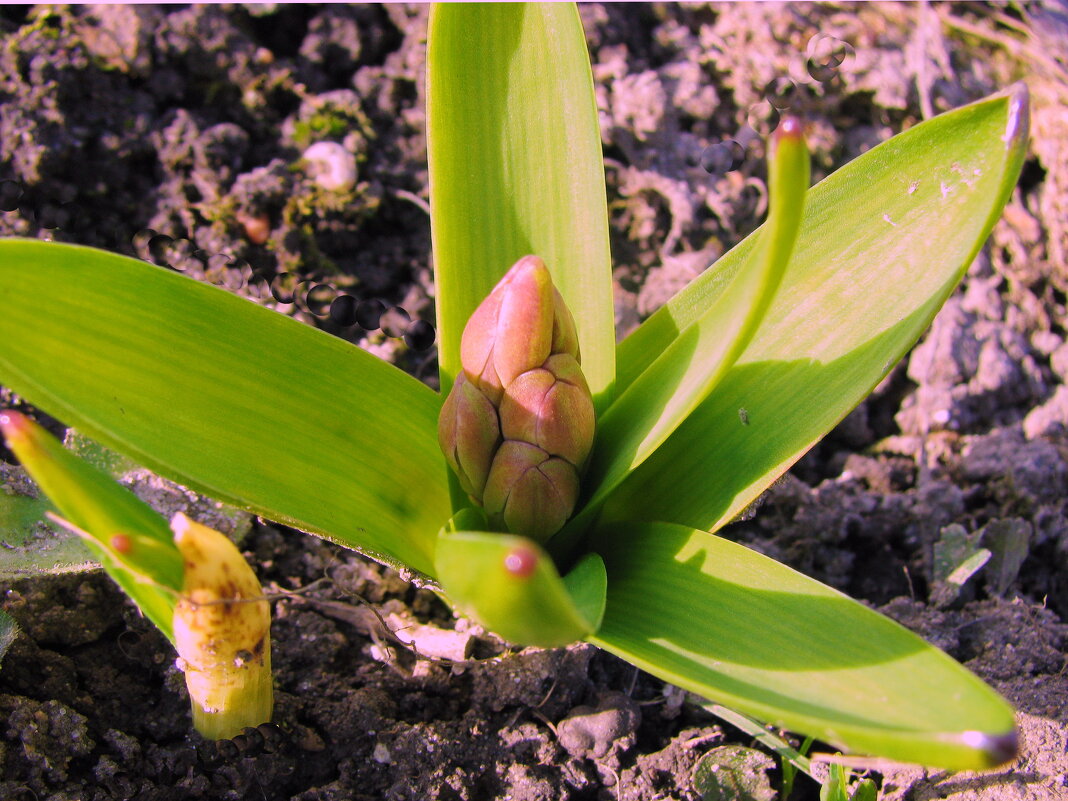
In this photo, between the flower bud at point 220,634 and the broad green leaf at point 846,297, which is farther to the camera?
the broad green leaf at point 846,297

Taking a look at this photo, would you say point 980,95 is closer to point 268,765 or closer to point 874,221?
point 874,221

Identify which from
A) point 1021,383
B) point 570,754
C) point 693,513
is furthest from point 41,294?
point 1021,383

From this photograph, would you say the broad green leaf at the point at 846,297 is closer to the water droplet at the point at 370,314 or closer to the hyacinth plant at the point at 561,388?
the hyacinth plant at the point at 561,388

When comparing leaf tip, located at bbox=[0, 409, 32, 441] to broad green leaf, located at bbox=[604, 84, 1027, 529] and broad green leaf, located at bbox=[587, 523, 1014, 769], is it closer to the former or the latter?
broad green leaf, located at bbox=[587, 523, 1014, 769]

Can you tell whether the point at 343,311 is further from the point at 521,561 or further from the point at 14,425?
the point at 521,561

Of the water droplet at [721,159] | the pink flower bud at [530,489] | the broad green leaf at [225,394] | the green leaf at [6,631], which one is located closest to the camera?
the broad green leaf at [225,394]

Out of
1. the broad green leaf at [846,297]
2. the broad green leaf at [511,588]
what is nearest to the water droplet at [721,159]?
the broad green leaf at [846,297]

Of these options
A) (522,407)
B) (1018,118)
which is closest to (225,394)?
(522,407)

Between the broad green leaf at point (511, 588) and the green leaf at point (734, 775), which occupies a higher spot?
the broad green leaf at point (511, 588)
